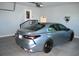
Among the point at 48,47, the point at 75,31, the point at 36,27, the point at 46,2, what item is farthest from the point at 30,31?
the point at 75,31

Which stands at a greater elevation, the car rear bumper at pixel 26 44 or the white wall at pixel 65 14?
the white wall at pixel 65 14

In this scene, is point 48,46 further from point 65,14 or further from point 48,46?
point 65,14

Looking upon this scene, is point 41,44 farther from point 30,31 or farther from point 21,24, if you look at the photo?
point 21,24

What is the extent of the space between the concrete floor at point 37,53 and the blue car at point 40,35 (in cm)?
8

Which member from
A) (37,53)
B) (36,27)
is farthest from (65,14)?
(37,53)

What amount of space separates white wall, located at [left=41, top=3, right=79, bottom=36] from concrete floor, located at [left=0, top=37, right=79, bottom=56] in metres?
0.31

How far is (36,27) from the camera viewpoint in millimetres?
2305

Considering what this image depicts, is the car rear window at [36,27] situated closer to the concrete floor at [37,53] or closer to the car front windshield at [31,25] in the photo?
the car front windshield at [31,25]

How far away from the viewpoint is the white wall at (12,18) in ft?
7.00

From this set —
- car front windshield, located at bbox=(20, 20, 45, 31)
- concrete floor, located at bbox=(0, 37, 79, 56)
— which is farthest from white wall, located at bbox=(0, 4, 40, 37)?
concrete floor, located at bbox=(0, 37, 79, 56)

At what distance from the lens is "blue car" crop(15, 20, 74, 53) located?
2.20 metres

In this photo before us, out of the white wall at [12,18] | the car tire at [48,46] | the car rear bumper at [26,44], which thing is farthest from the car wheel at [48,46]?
the white wall at [12,18]

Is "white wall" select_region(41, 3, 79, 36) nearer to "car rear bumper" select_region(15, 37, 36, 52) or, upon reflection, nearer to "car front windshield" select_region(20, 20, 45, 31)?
"car front windshield" select_region(20, 20, 45, 31)

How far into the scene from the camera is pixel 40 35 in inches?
87.9
